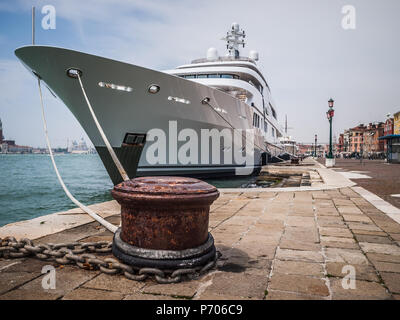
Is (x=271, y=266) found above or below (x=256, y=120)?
below

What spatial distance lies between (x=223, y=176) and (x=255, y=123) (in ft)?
18.1

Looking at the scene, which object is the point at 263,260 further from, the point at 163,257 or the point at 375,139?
the point at 375,139

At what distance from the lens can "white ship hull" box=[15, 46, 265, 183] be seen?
9.52 metres

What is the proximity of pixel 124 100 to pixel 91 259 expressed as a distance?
8.76 m

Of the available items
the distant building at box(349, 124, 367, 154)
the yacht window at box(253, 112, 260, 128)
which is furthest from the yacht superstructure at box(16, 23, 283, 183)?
the distant building at box(349, 124, 367, 154)

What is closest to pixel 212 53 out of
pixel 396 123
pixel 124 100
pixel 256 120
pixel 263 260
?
pixel 256 120

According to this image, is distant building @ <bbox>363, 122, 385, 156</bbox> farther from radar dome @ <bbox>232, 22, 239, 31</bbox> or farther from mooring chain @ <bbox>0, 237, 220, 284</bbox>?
mooring chain @ <bbox>0, 237, 220, 284</bbox>

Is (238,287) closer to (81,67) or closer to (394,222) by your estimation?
(394,222)

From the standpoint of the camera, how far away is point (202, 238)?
2826 mm

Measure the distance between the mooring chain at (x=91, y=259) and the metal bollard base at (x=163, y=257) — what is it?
0.15ft

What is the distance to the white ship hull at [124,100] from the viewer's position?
9516mm

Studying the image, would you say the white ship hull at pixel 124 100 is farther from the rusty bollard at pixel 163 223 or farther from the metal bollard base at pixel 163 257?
the metal bollard base at pixel 163 257

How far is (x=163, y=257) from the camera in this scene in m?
2.60
